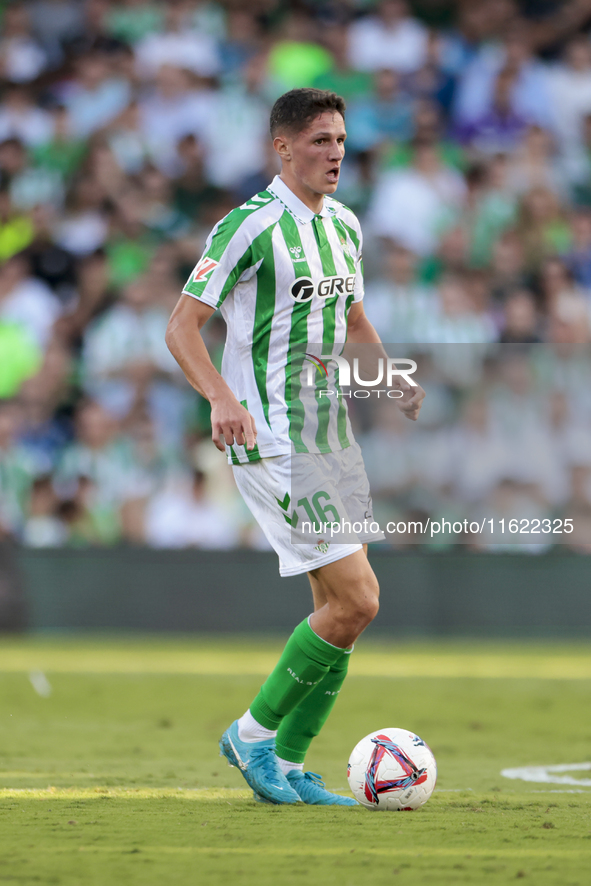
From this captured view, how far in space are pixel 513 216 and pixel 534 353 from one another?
1.75 m

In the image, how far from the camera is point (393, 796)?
3768 millimetres

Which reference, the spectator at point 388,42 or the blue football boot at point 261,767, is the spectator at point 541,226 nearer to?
the spectator at point 388,42

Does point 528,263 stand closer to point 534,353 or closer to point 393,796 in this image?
point 534,353

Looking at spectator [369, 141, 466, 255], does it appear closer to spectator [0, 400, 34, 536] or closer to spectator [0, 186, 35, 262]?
spectator [0, 186, 35, 262]

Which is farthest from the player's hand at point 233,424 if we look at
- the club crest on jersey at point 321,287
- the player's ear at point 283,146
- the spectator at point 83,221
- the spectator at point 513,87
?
the spectator at point 513,87

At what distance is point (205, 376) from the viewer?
375 cm

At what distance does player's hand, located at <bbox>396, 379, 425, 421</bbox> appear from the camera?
4.15 m

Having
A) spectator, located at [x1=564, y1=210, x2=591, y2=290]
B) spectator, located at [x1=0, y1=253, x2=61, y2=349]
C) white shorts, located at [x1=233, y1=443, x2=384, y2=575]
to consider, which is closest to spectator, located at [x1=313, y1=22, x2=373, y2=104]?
spectator, located at [x1=564, y1=210, x2=591, y2=290]

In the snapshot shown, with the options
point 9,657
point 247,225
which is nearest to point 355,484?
point 247,225

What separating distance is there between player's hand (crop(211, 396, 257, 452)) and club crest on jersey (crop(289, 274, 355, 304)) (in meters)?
0.50

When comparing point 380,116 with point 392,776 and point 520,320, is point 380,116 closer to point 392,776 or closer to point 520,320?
point 520,320

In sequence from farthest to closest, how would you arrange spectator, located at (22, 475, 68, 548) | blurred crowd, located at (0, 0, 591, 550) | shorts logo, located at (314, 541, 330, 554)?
spectator, located at (22, 475, 68, 548) < blurred crowd, located at (0, 0, 591, 550) < shorts logo, located at (314, 541, 330, 554)

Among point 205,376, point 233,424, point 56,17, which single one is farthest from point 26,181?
point 233,424

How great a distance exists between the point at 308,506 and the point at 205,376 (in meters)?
0.52
